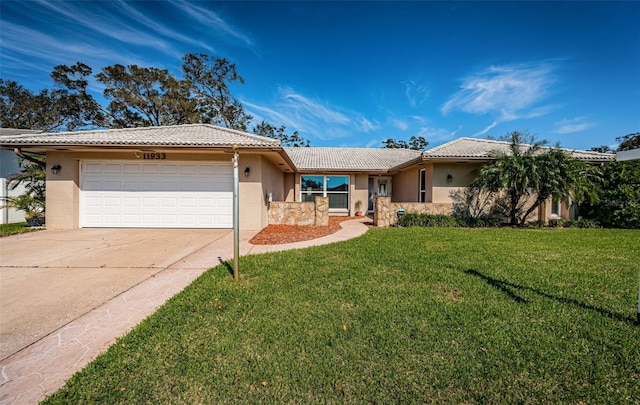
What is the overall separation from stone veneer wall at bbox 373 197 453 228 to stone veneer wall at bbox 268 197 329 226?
2.29 metres

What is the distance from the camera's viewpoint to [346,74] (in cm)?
1670

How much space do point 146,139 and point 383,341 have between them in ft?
35.2

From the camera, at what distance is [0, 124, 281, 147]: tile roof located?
9.27 meters

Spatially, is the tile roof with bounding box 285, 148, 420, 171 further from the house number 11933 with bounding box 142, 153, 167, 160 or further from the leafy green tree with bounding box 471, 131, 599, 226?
the house number 11933 with bounding box 142, 153, 167, 160

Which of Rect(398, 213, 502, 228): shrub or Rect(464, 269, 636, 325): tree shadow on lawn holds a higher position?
Rect(398, 213, 502, 228): shrub

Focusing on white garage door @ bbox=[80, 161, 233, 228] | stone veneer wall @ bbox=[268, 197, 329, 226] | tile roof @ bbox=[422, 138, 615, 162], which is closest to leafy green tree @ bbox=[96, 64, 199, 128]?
white garage door @ bbox=[80, 161, 233, 228]

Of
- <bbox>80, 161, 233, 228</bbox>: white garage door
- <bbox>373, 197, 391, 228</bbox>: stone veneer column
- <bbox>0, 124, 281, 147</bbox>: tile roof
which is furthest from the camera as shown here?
<bbox>373, 197, 391, 228</bbox>: stone veneer column

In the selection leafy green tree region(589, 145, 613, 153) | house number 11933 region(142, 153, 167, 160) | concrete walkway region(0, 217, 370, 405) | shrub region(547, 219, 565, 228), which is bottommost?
concrete walkway region(0, 217, 370, 405)

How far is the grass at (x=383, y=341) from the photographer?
2.16m

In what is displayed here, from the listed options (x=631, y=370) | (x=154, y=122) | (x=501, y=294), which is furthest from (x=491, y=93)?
(x=154, y=122)

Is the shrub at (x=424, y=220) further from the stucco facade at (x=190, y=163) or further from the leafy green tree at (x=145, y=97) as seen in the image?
the leafy green tree at (x=145, y=97)

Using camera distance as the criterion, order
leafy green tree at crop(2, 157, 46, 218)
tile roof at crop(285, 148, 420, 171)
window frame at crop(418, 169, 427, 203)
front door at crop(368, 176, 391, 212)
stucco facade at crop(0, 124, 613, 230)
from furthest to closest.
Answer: front door at crop(368, 176, 391, 212)
tile roof at crop(285, 148, 420, 171)
window frame at crop(418, 169, 427, 203)
leafy green tree at crop(2, 157, 46, 218)
stucco facade at crop(0, 124, 613, 230)

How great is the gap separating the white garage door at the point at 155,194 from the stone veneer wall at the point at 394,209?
625 cm

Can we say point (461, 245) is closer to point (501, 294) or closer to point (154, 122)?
point (501, 294)
